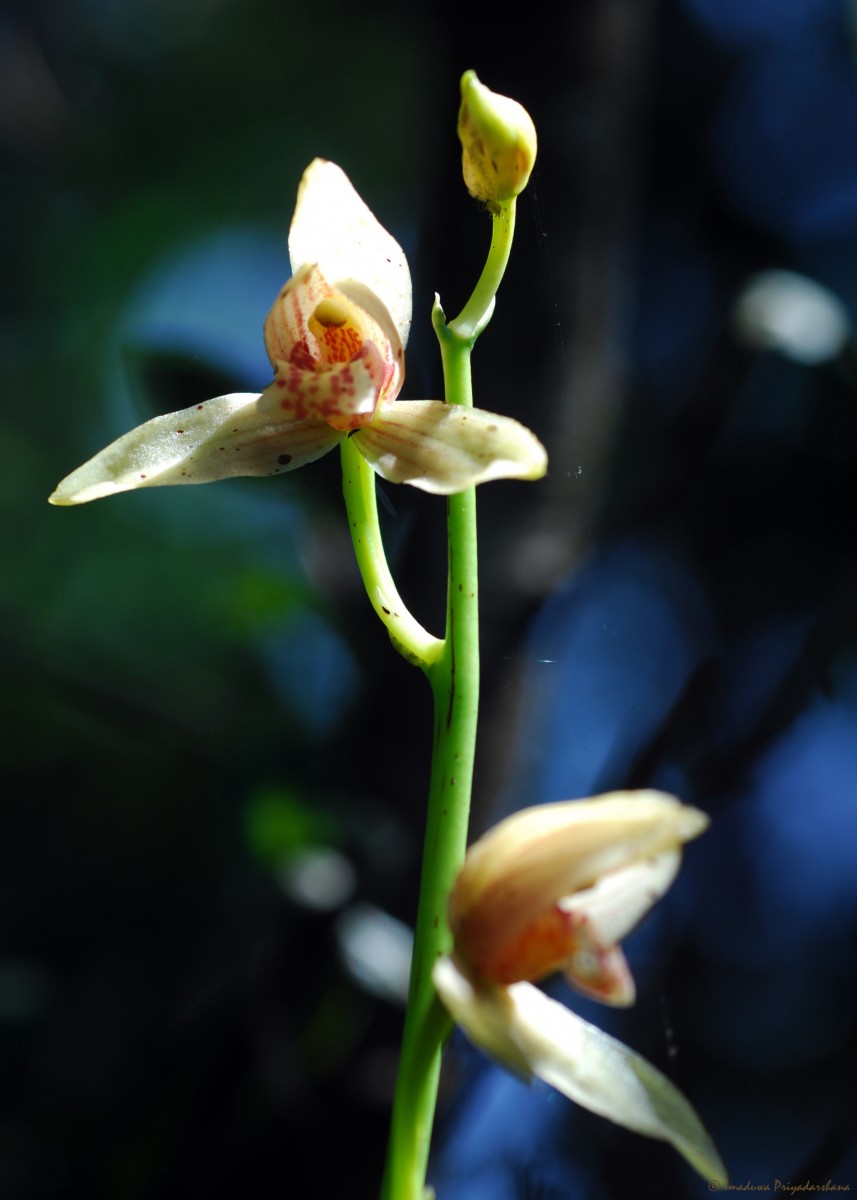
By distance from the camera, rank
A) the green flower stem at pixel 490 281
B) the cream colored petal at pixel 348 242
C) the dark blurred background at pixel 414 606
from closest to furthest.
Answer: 1. the green flower stem at pixel 490 281
2. the cream colored petal at pixel 348 242
3. the dark blurred background at pixel 414 606

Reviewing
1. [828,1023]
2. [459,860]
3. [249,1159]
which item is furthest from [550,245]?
[828,1023]

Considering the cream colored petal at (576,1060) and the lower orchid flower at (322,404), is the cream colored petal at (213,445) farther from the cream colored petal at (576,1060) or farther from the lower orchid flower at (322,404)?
the cream colored petal at (576,1060)

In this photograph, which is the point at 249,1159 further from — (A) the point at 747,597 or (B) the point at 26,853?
(A) the point at 747,597

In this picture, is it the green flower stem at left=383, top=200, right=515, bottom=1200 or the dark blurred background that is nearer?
the green flower stem at left=383, top=200, right=515, bottom=1200

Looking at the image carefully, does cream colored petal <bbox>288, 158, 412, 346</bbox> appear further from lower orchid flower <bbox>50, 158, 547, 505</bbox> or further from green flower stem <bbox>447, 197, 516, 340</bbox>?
green flower stem <bbox>447, 197, 516, 340</bbox>

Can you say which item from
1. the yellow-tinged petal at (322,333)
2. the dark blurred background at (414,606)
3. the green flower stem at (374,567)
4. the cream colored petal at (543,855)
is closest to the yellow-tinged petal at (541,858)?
the cream colored petal at (543,855)

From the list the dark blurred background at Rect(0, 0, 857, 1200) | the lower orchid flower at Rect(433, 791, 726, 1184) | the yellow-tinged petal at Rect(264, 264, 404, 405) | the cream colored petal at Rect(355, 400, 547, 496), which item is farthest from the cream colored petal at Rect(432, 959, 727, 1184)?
the dark blurred background at Rect(0, 0, 857, 1200)
